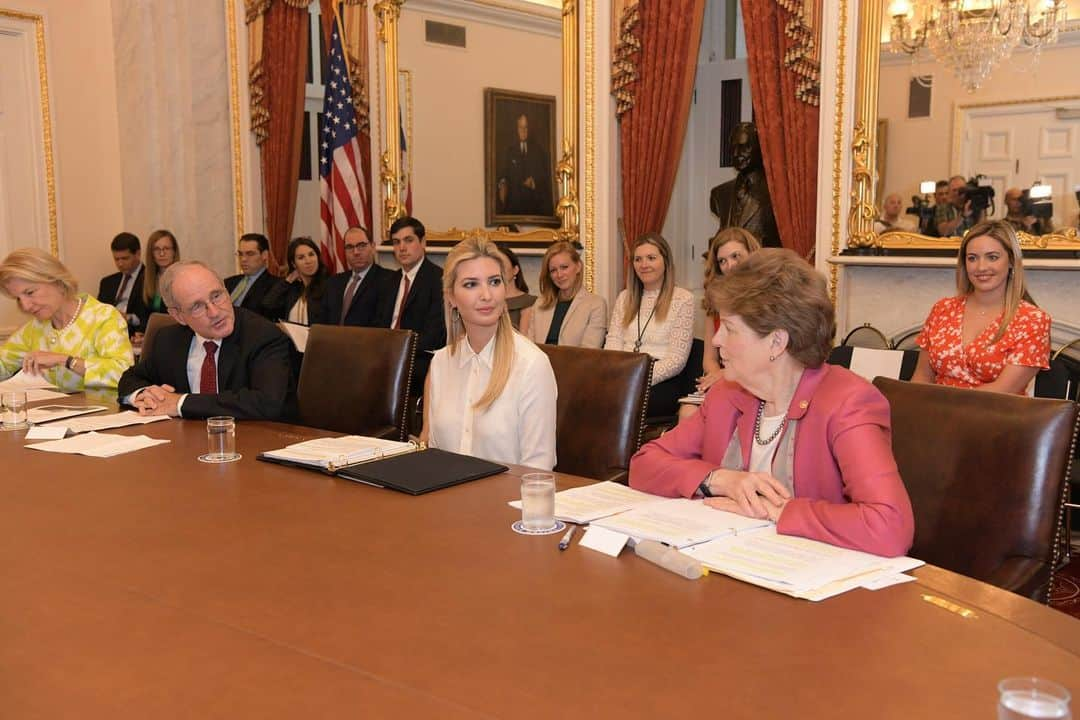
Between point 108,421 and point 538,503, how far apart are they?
177cm

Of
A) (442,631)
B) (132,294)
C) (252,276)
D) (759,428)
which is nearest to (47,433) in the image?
(442,631)

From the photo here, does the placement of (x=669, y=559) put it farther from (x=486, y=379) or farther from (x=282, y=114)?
(x=282, y=114)

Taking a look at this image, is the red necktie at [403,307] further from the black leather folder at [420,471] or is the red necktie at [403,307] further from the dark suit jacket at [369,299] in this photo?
the black leather folder at [420,471]

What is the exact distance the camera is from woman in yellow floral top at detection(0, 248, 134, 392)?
3684 millimetres

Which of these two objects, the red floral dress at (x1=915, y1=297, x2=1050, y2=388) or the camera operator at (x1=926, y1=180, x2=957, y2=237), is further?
the camera operator at (x1=926, y1=180, x2=957, y2=237)

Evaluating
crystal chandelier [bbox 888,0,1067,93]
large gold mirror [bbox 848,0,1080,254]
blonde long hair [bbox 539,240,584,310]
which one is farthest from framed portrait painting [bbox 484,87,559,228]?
crystal chandelier [bbox 888,0,1067,93]

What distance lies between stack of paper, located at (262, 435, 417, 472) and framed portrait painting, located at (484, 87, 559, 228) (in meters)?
3.45

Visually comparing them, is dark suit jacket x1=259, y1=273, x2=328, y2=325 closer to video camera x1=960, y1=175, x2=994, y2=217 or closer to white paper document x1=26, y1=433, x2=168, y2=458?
white paper document x1=26, y1=433, x2=168, y2=458

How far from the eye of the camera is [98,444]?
2.69m

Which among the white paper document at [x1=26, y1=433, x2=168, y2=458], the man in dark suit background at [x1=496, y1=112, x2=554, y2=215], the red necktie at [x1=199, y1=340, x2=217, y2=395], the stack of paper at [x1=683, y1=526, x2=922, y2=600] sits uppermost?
the man in dark suit background at [x1=496, y1=112, x2=554, y2=215]

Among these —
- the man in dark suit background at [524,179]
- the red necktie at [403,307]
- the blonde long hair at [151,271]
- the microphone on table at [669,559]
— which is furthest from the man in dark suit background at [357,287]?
the microphone on table at [669,559]

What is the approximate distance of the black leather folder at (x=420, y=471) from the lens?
221 cm

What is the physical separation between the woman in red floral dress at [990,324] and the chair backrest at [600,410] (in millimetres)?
1591

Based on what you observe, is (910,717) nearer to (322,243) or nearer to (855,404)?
(855,404)
